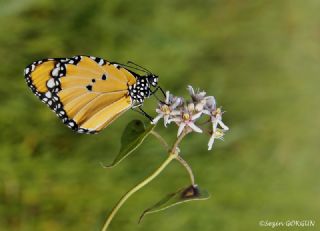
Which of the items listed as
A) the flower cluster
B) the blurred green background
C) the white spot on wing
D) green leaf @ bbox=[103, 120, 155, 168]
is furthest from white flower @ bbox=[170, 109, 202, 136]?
the blurred green background

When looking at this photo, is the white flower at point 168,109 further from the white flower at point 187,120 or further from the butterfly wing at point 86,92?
the butterfly wing at point 86,92

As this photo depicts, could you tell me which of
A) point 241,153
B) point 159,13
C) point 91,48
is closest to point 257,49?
point 241,153

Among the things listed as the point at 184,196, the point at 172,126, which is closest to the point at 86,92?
the point at 184,196

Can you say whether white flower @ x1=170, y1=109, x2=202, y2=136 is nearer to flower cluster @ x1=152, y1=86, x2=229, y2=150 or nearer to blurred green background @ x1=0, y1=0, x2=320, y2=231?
flower cluster @ x1=152, y1=86, x2=229, y2=150

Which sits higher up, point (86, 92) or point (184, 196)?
point (86, 92)

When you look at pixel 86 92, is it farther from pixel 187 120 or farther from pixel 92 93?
pixel 187 120
